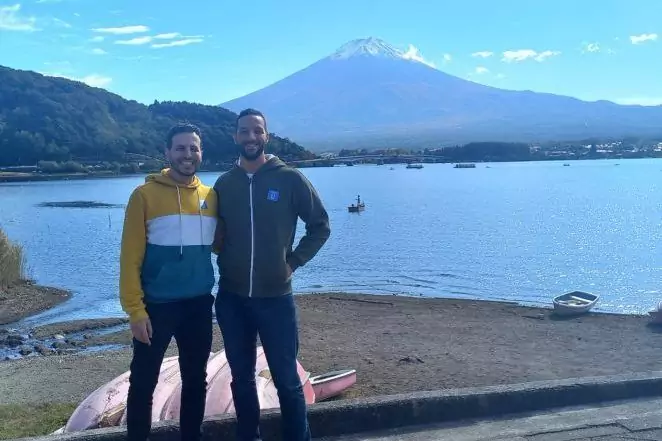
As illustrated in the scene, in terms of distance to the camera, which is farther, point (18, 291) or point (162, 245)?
point (18, 291)

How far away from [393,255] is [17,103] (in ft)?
374

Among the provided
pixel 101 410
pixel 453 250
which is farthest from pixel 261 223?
pixel 453 250

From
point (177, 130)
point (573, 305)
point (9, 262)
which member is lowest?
point (573, 305)

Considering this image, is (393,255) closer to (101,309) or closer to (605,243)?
(605,243)

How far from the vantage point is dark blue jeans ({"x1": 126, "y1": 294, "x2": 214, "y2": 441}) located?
4.23 m

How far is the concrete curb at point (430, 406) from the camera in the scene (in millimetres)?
4895

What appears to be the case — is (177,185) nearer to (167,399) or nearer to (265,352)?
(265,352)

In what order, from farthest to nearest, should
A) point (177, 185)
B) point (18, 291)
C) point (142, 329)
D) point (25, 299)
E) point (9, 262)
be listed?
point (9, 262)
point (18, 291)
point (25, 299)
point (177, 185)
point (142, 329)

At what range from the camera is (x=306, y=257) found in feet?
14.8

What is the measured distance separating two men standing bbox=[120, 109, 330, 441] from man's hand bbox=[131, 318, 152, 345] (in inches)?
0.4

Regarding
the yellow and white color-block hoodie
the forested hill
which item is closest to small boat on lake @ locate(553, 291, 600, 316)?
the yellow and white color-block hoodie

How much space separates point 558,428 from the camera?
16.5ft

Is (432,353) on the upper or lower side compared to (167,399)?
lower

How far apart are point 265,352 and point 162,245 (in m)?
0.89
